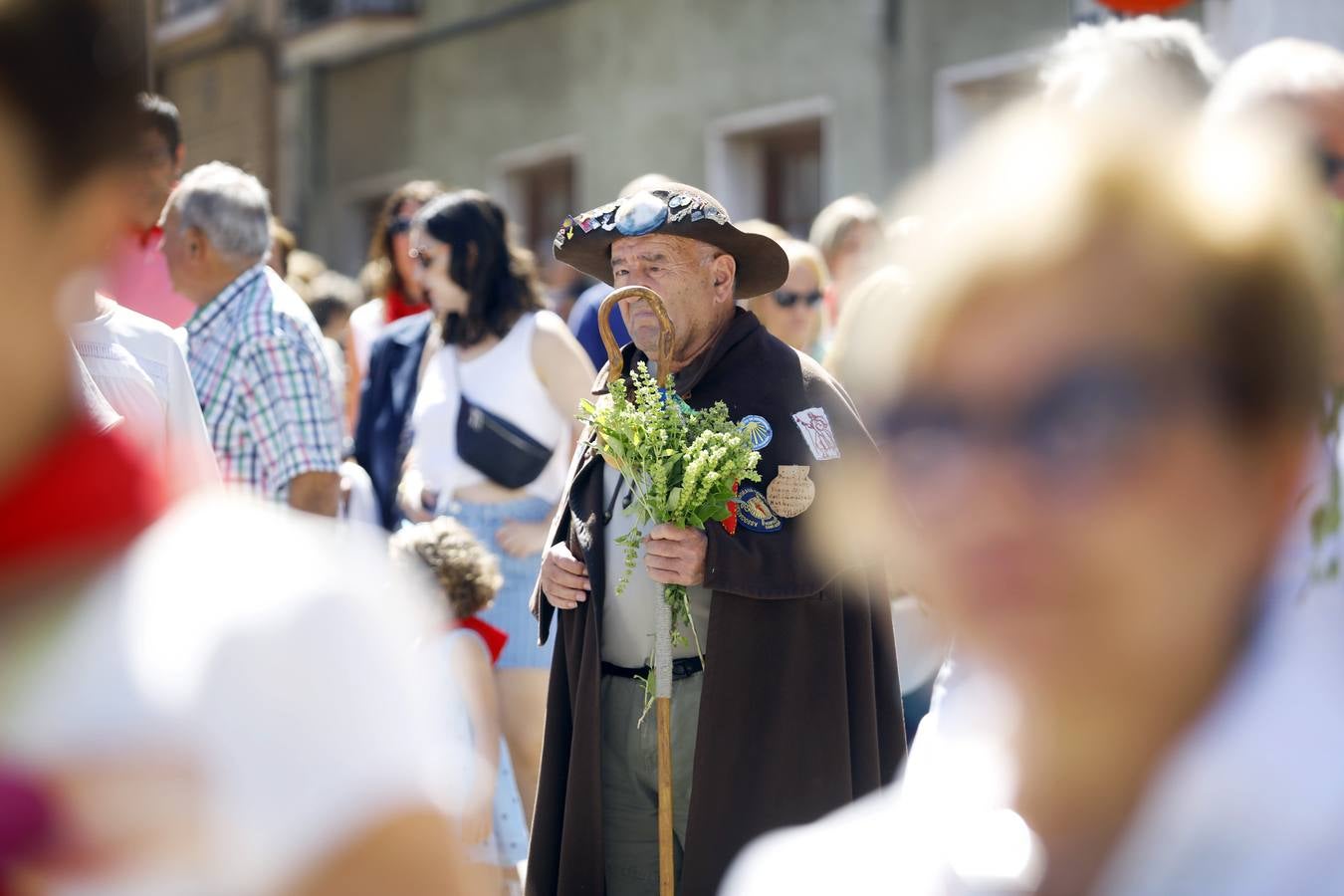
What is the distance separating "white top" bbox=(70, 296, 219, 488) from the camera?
3.35m

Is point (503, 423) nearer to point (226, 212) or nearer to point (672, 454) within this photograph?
point (226, 212)

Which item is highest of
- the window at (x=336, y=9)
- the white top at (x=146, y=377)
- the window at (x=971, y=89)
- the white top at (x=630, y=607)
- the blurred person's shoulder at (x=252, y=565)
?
the window at (x=336, y=9)

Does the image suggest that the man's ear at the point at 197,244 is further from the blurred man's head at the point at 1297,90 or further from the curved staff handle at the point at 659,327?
the blurred man's head at the point at 1297,90

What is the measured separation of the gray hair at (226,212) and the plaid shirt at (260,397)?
248 millimetres

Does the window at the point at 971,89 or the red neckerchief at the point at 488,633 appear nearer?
the red neckerchief at the point at 488,633

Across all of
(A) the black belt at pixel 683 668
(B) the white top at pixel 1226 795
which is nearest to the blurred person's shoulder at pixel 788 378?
(A) the black belt at pixel 683 668

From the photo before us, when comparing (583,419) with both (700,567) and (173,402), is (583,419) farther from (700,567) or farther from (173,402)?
(173,402)

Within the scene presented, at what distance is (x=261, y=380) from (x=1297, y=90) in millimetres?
3853

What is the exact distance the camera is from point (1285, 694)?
3.43 ft

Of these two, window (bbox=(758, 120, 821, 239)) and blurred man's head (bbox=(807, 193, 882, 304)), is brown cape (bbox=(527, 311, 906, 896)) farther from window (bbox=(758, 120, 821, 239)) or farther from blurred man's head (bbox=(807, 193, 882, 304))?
window (bbox=(758, 120, 821, 239))

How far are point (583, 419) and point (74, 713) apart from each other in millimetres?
3038

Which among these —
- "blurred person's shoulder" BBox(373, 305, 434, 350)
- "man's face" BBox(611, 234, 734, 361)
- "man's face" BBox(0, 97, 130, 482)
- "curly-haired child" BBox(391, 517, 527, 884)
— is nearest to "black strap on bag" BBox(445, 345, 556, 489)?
"curly-haired child" BBox(391, 517, 527, 884)

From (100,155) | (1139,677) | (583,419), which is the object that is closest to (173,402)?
(583,419)

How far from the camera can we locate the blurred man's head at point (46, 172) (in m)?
1.16
